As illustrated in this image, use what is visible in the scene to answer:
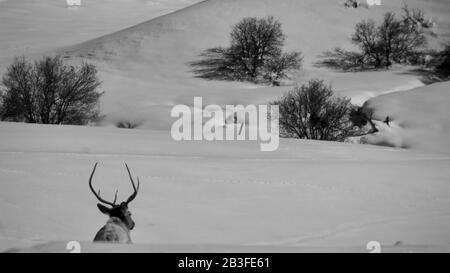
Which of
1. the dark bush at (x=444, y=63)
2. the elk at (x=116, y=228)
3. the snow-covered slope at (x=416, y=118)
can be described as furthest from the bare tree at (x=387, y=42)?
the elk at (x=116, y=228)

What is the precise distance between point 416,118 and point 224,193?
20629 millimetres

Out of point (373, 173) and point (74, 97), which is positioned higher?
point (74, 97)

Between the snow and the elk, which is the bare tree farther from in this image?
the elk

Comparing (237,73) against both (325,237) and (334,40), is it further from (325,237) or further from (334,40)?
(325,237)

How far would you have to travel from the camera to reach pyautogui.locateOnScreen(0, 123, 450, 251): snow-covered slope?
28.5 ft

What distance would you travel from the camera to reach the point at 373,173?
13.3 metres

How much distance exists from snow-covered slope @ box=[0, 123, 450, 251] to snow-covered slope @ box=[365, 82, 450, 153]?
11215 millimetres

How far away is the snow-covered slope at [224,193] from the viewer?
8695 millimetres

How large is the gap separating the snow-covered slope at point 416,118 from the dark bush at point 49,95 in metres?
15.2

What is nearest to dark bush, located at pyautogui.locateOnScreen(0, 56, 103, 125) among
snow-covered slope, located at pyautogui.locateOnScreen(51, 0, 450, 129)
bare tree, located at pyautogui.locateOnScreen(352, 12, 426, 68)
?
snow-covered slope, located at pyautogui.locateOnScreen(51, 0, 450, 129)
